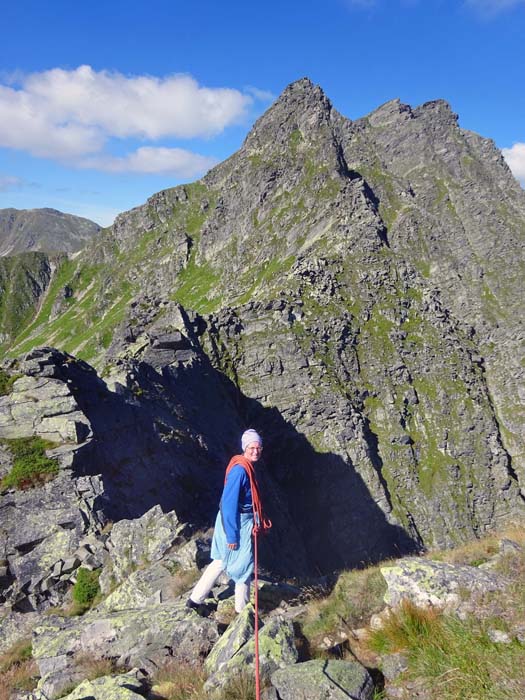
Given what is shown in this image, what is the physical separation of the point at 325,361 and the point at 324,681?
88.1 metres

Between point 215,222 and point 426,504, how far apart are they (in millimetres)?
123107

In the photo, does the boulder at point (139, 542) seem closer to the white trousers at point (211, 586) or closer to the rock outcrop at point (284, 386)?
the rock outcrop at point (284, 386)

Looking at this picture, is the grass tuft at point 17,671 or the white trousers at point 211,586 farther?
the white trousers at point 211,586

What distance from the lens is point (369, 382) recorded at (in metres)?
99.5

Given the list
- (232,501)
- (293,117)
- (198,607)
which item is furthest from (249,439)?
(293,117)

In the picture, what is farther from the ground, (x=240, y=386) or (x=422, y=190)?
(x=422, y=190)

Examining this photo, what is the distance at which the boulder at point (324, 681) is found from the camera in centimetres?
718

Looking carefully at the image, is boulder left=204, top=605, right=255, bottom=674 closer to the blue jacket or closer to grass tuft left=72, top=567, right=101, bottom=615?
the blue jacket

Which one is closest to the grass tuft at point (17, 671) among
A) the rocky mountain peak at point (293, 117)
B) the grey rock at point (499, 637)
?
the grey rock at point (499, 637)

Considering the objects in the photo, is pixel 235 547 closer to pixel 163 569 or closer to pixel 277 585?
pixel 277 585


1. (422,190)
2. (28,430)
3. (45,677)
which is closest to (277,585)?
(45,677)

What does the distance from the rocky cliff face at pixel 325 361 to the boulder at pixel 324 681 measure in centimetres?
1510

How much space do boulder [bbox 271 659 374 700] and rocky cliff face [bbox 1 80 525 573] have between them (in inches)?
595

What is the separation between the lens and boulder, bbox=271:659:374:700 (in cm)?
718
